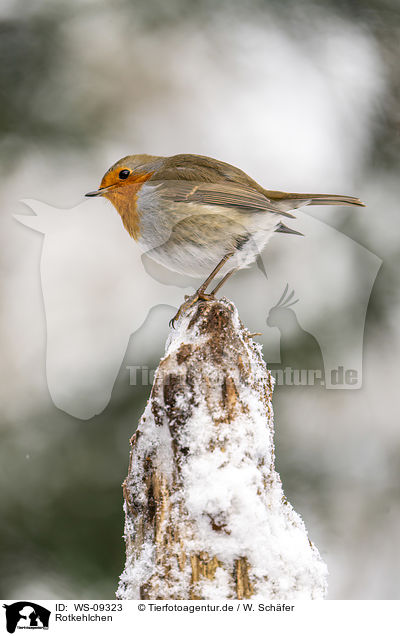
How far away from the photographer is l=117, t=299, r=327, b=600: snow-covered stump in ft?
3.67

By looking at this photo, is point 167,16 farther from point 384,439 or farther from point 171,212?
point 384,439

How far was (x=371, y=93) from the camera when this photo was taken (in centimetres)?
210

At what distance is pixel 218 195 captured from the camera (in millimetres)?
1499

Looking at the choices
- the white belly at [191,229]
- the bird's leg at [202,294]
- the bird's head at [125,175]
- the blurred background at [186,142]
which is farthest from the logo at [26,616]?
the bird's head at [125,175]

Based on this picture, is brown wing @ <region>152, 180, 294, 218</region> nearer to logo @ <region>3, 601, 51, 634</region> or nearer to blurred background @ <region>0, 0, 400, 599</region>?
blurred background @ <region>0, 0, 400, 599</region>

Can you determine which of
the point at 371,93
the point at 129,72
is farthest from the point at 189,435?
the point at 371,93

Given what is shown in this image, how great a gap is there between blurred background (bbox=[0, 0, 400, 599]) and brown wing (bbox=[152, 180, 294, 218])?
0.38 meters

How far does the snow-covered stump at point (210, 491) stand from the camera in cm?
112

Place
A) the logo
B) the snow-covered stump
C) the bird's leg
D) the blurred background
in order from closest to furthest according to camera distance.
Answer: the snow-covered stump < the logo < the bird's leg < the blurred background

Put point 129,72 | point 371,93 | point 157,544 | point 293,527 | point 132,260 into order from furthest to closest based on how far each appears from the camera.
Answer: point 371,93
point 129,72
point 132,260
point 293,527
point 157,544

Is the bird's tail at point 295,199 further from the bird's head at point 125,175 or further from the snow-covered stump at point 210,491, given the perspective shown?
the snow-covered stump at point 210,491

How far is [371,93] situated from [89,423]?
148 cm

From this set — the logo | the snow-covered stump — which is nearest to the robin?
A: the snow-covered stump

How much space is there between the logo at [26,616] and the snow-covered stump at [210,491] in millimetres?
243
